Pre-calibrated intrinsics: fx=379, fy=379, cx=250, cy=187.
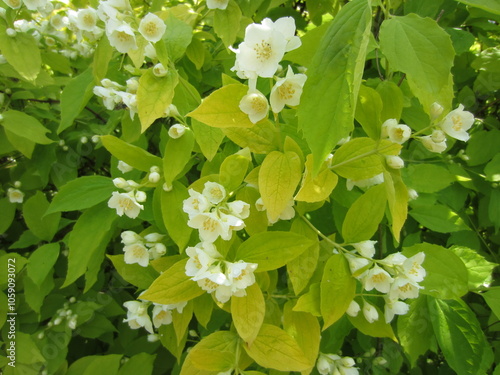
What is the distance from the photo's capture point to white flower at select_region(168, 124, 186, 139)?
51.5 inches

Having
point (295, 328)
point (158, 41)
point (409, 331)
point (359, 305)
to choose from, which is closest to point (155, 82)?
point (158, 41)

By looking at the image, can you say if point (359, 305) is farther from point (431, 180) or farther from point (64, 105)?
point (64, 105)

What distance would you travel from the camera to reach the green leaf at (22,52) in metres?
1.88

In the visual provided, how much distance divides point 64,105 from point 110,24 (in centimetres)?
67

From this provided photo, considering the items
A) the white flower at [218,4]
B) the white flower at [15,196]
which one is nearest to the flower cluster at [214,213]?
the white flower at [218,4]

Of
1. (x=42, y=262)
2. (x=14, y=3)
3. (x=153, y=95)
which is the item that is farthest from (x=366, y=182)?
(x=14, y=3)

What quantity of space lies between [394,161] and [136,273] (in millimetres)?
1072

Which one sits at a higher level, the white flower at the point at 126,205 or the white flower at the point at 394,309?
the white flower at the point at 126,205

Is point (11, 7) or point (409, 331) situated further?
point (11, 7)

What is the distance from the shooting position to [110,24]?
128 cm

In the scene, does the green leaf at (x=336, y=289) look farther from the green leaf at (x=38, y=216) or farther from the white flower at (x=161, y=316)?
the green leaf at (x=38, y=216)

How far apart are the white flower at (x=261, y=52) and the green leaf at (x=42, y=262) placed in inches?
60.5

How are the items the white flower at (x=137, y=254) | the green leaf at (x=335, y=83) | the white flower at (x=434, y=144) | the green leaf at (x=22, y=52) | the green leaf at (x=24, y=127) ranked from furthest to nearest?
the green leaf at (x=24, y=127), the green leaf at (x=22, y=52), the white flower at (x=137, y=254), the white flower at (x=434, y=144), the green leaf at (x=335, y=83)

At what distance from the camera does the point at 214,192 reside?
116cm
